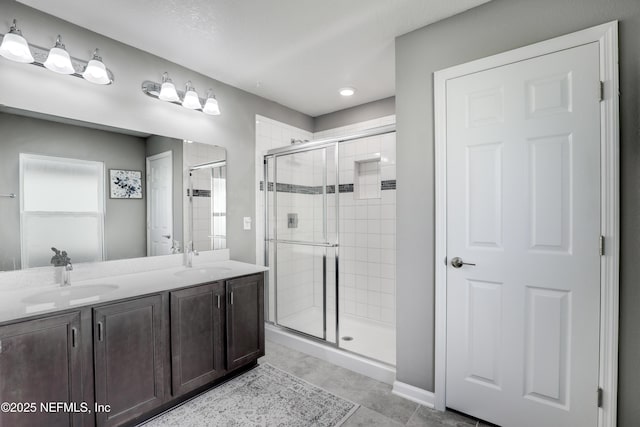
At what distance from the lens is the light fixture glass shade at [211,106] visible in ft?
8.33

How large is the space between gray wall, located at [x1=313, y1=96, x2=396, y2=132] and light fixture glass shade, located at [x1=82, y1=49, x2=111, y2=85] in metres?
2.45

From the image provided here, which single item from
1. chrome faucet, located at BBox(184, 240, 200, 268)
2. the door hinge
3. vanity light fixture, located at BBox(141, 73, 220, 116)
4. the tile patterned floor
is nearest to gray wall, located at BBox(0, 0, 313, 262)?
vanity light fixture, located at BBox(141, 73, 220, 116)

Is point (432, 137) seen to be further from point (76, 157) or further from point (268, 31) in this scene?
point (76, 157)

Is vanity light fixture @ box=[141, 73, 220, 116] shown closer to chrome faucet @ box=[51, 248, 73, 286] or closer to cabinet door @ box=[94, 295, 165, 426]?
chrome faucet @ box=[51, 248, 73, 286]

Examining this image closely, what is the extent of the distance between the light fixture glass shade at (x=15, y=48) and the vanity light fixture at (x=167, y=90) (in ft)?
2.46

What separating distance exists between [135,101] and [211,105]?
0.57 meters

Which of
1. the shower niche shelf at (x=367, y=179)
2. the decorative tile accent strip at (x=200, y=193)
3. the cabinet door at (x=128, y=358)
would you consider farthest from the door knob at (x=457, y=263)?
the decorative tile accent strip at (x=200, y=193)

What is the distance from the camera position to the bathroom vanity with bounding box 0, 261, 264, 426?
4.50 ft

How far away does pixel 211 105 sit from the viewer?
2.55m

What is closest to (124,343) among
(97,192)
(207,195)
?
(97,192)

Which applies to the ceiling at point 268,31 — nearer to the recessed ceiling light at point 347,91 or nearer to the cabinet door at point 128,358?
the recessed ceiling light at point 347,91

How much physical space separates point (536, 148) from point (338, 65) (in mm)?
1663

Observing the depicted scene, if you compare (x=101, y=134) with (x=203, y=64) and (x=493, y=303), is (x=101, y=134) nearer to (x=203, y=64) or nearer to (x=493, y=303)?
(x=203, y=64)

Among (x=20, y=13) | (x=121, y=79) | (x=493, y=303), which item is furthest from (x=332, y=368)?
(x=20, y=13)
